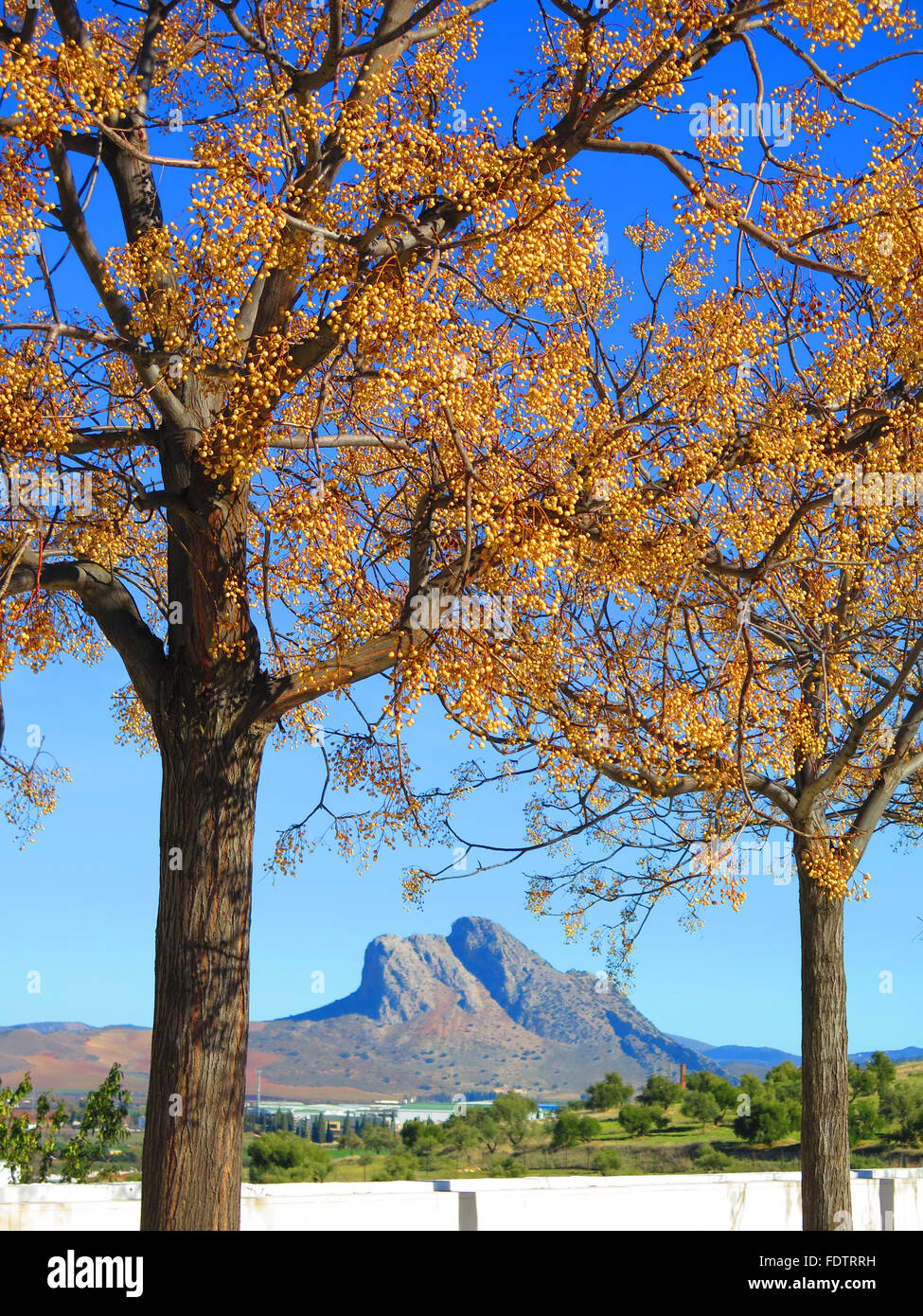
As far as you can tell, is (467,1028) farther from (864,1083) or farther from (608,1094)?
(864,1083)

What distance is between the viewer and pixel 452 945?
135 meters

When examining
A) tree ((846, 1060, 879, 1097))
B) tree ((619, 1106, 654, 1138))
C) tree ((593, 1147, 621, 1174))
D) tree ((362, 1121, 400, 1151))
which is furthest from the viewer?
tree ((362, 1121, 400, 1151))

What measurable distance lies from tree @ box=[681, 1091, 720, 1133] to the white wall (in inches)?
604

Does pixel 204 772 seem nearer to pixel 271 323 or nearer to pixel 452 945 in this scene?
pixel 271 323

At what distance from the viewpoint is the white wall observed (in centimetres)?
961

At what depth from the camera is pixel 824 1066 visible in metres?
10.7

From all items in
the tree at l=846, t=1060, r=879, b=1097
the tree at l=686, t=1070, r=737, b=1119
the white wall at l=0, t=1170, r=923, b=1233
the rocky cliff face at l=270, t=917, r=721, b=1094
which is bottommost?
the rocky cliff face at l=270, t=917, r=721, b=1094

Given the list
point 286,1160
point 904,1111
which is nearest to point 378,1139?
point 286,1160

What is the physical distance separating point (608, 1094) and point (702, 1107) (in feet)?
8.40

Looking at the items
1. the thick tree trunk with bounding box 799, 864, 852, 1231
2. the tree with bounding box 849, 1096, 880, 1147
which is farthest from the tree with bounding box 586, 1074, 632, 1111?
the thick tree trunk with bounding box 799, 864, 852, 1231

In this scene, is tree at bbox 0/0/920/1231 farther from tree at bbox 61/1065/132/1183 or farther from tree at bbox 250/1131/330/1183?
tree at bbox 250/1131/330/1183

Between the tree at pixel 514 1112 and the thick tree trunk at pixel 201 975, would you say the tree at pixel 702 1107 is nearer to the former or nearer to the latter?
the tree at pixel 514 1112

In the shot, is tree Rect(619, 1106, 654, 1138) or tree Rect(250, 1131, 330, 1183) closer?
tree Rect(250, 1131, 330, 1183)
